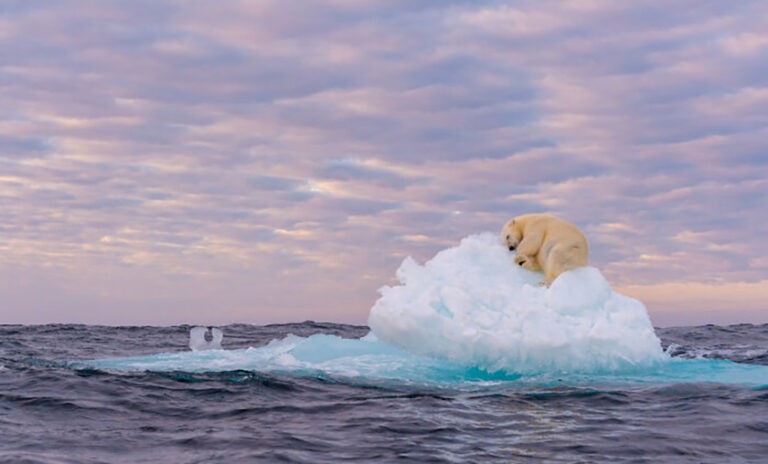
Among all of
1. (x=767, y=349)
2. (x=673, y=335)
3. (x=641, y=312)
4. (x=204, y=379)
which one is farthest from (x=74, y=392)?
(x=673, y=335)

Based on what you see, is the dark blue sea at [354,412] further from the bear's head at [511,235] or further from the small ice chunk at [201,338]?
the bear's head at [511,235]

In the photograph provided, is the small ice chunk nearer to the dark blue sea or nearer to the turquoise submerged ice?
the dark blue sea

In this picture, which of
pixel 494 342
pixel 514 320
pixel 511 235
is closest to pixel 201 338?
pixel 511 235

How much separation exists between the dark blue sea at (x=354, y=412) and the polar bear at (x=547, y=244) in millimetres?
2616

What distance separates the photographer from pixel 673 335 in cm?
3189

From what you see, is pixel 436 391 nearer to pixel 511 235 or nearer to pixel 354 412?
pixel 354 412

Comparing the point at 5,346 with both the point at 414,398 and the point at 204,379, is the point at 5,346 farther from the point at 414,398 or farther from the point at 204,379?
the point at 414,398

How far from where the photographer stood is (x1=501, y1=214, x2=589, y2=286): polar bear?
649 inches

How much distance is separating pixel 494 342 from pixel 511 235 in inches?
133

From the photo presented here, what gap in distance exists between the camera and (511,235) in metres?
17.4

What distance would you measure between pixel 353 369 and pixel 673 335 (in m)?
20.7

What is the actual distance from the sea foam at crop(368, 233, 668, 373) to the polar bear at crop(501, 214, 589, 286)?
10.7 inches

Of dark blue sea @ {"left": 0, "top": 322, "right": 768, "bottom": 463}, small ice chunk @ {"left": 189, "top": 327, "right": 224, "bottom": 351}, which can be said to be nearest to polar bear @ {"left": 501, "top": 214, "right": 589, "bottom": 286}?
dark blue sea @ {"left": 0, "top": 322, "right": 768, "bottom": 463}

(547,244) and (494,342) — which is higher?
(547,244)
